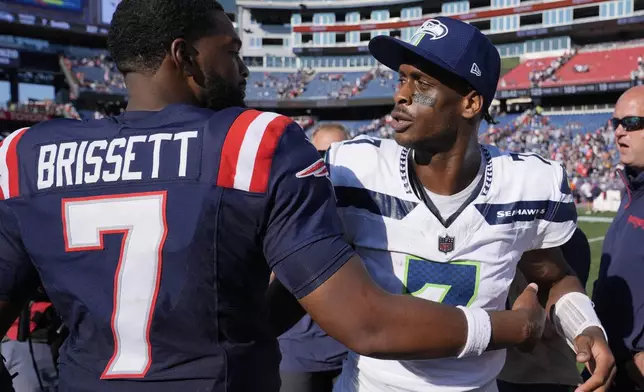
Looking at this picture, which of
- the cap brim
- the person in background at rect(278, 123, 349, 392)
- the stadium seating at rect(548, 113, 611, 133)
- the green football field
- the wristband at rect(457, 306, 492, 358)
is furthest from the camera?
the stadium seating at rect(548, 113, 611, 133)

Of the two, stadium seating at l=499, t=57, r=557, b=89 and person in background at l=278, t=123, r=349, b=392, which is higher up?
stadium seating at l=499, t=57, r=557, b=89

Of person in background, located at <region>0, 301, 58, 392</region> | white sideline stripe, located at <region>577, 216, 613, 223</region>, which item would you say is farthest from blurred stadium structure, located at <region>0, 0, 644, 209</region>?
person in background, located at <region>0, 301, 58, 392</region>

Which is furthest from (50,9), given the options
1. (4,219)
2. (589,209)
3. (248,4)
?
(4,219)

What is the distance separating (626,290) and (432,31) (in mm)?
1700

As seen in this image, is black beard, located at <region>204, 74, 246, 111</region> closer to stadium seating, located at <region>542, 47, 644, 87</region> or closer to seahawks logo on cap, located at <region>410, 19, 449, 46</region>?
seahawks logo on cap, located at <region>410, 19, 449, 46</region>

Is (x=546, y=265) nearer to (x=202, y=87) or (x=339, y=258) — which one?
(x=339, y=258)

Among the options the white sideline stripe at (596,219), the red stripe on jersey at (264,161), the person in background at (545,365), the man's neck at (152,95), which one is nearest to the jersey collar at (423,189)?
the red stripe on jersey at (264,161)

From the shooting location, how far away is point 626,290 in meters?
2.92

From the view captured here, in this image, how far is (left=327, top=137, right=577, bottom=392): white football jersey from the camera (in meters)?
2.02

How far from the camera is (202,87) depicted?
1718 millimetres

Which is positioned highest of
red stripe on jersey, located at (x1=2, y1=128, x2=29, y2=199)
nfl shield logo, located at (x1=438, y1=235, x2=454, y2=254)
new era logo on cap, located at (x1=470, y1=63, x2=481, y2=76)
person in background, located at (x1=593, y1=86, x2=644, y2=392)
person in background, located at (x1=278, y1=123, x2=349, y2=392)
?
new era logo on cap, located at (x1=470, y1=63, x2=481, y2=76)

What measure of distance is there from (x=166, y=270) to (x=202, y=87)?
531 millimetres

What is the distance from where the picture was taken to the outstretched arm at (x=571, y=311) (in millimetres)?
1862

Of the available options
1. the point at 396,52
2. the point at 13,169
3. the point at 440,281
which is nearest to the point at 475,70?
the point at 396,52
